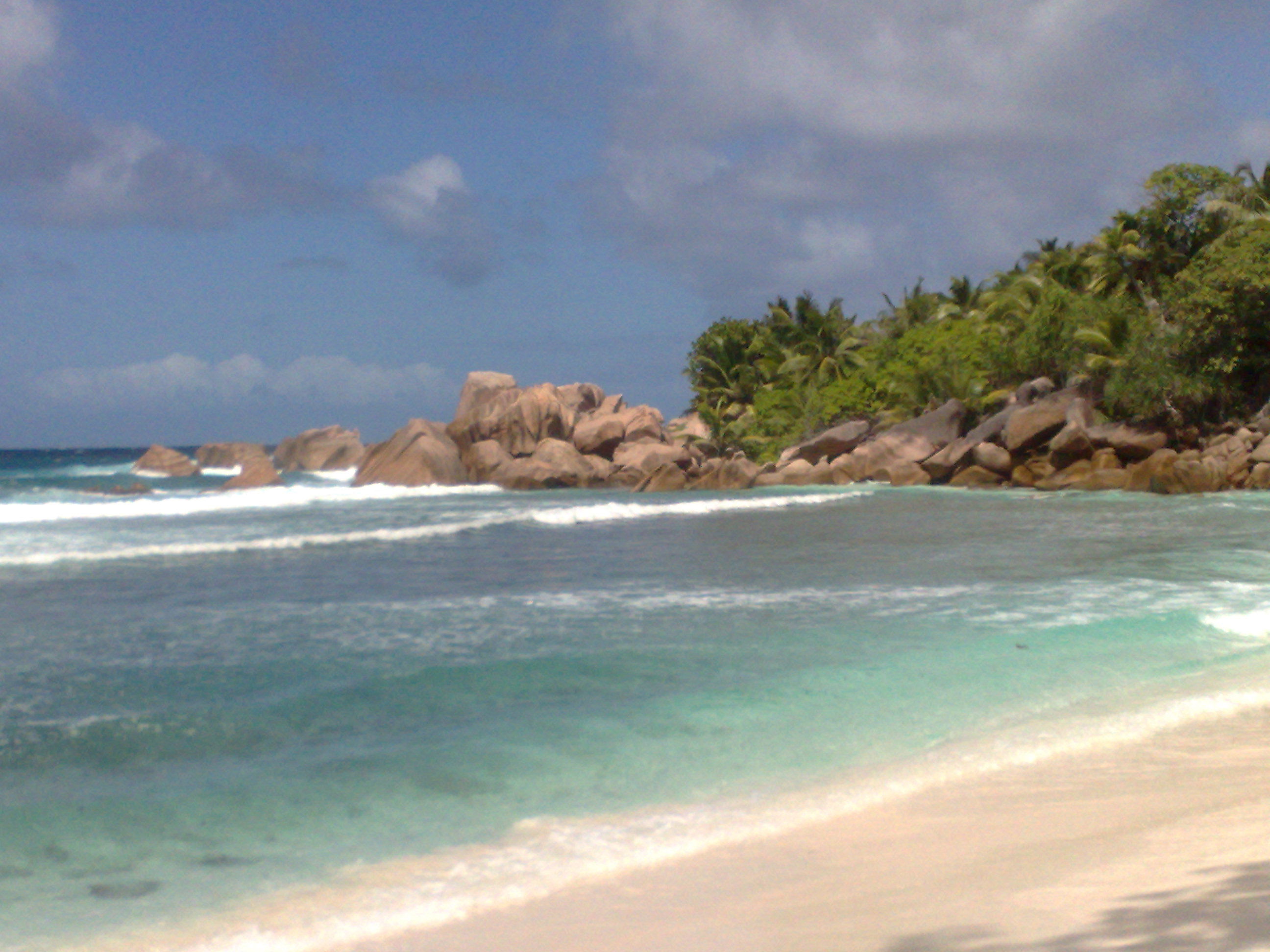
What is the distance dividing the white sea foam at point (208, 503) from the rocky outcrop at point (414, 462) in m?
0.98

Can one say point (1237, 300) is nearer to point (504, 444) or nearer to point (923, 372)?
point (923, 372)

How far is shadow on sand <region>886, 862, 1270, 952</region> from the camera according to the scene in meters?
2.91

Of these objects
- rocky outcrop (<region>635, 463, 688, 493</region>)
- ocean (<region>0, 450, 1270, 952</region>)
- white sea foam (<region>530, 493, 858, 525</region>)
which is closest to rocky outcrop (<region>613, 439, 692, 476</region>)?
rocky outcrop (<region>635, 463, 688, 493</region>)

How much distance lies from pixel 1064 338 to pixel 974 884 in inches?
1454

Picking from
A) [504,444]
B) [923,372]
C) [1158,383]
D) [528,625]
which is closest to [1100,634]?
[528,625]

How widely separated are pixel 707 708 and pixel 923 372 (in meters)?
37.8

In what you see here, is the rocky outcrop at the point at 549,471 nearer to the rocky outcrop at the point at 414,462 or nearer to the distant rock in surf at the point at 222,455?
the rocky outcrop at the point at 414,462

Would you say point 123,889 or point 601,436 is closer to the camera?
point 123,889

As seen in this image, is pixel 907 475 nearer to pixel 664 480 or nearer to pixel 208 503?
pixel 664 480

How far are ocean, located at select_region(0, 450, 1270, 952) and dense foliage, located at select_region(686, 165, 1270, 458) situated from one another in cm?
1647

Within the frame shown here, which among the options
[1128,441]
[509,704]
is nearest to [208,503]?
[509,704]

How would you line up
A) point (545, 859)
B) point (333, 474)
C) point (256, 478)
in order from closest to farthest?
point (545, 859), point (256, 478), point (333, 474)

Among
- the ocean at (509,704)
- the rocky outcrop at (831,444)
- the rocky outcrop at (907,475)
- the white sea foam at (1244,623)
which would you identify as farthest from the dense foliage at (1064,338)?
the white sea foam at (1244,623)

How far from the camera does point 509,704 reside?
24.3 ft
